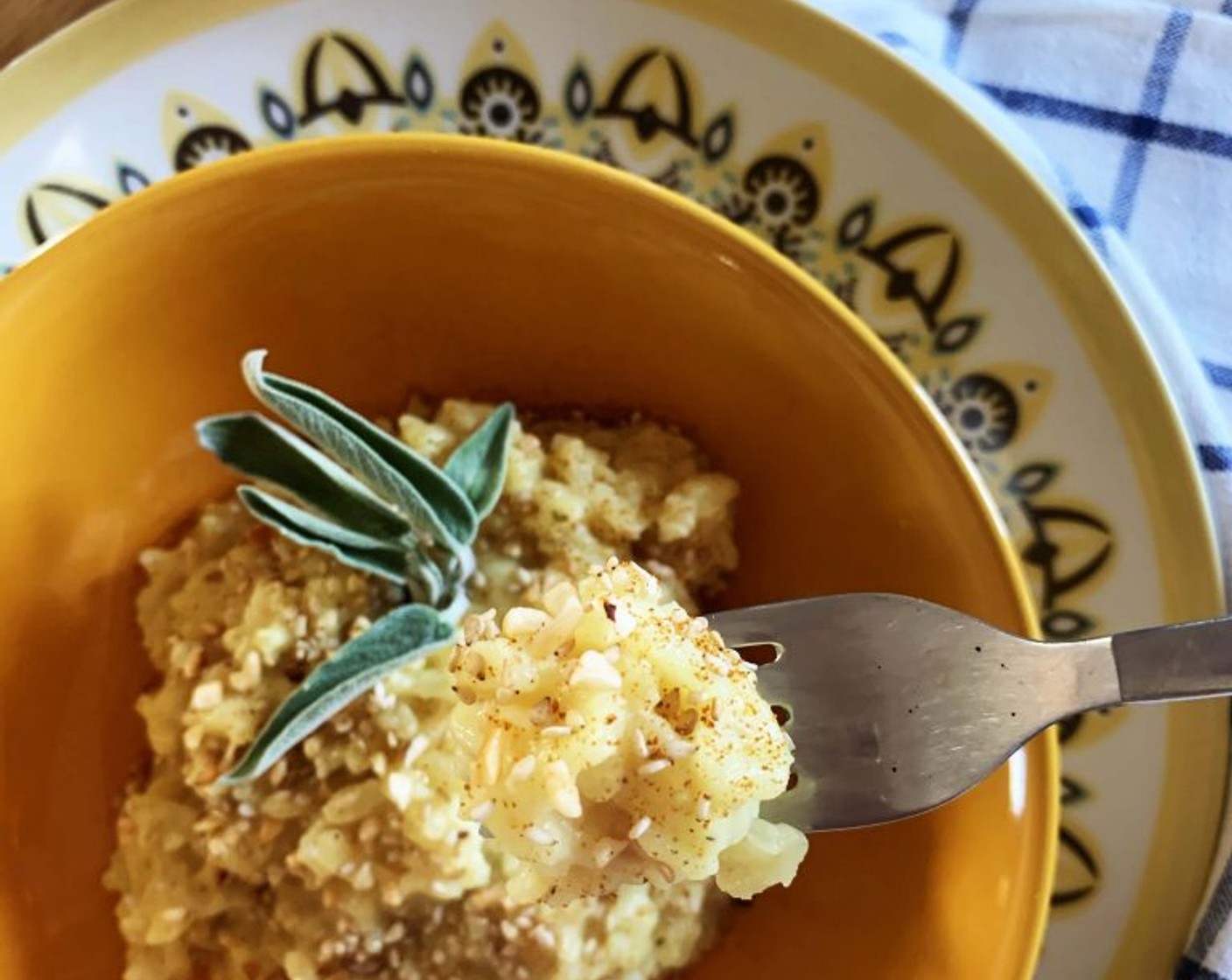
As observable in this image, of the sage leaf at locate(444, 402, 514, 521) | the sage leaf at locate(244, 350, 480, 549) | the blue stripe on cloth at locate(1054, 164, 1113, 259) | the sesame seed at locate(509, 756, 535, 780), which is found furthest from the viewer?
the blue stripe on cloth at locate(1054, 164, 1113, 259)

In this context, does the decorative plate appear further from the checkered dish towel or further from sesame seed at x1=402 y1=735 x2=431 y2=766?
sesame seed at x1=402 y1=735 x2=431 y2=766

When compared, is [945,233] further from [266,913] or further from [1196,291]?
[266,913]

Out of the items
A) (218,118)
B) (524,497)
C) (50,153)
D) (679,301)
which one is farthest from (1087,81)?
(50,153)

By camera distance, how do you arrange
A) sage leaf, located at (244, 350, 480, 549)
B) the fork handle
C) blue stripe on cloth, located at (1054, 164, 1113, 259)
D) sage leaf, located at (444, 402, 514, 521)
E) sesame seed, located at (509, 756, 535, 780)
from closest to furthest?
sesame seed, located at (509, 756, 535, 780) → the fork handle → sage leaf, located at (244, 350, 480, 549) → sage leaf, located at (444, 402, 514, 521) → blue stripe on cloth, located at (1054, 164, 1113, 259)

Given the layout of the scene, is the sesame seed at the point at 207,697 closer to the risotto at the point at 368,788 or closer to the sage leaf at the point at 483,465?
the risotto at the point at 368,788

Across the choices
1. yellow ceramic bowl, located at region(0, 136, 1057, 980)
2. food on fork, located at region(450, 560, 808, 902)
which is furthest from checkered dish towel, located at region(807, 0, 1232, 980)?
food on fork, located at region(450, 560, 808, 902)

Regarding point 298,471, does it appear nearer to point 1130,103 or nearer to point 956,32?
point 956,32
